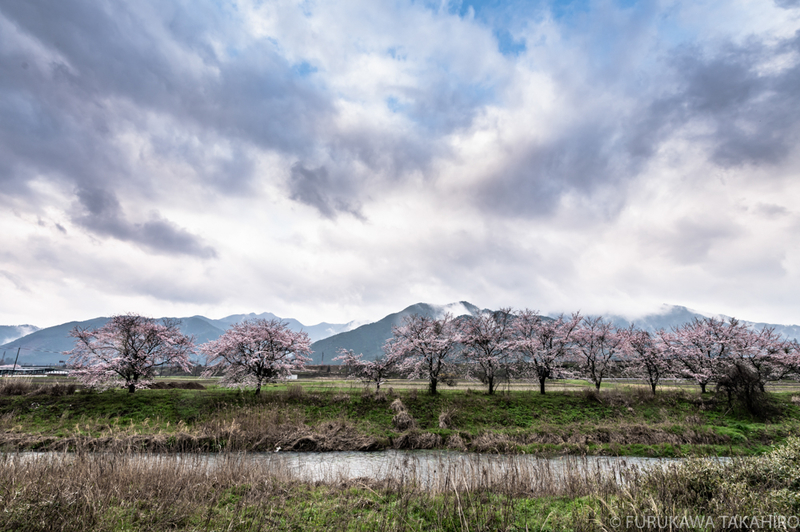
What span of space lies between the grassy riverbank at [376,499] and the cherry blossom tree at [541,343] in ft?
84.9

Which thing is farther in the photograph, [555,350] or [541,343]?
[541,343]

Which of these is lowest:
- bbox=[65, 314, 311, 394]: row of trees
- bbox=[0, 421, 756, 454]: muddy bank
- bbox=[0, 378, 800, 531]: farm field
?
bbox=[0, 421, 756, 454]: muddy bank

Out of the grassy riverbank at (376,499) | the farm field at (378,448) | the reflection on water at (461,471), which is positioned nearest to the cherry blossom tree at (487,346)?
the farm field at (378,448)

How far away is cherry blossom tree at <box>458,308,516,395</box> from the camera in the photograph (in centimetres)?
3534

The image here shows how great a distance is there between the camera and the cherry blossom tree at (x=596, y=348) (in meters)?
39.0

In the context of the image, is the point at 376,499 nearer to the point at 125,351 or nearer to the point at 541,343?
the point at 541,343

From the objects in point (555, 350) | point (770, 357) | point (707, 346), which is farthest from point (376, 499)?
point (770, 357)

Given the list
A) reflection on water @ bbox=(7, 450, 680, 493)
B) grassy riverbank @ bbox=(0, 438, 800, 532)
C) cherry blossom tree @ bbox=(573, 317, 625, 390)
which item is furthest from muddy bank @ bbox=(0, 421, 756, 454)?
cherry blossom tree @ bbox=(573, 317, 625, 390)

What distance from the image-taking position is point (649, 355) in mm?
36875

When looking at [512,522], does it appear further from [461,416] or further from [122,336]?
[122,336]

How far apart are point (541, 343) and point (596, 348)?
7.47m

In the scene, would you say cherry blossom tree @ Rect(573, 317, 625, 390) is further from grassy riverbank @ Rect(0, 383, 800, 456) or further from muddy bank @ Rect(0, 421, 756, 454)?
muddy bank @ Rect(0, 421, 756, 454)

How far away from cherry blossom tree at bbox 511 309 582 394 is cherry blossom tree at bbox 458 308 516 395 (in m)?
1.28

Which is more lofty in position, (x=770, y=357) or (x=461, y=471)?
(x=770, y=357)
